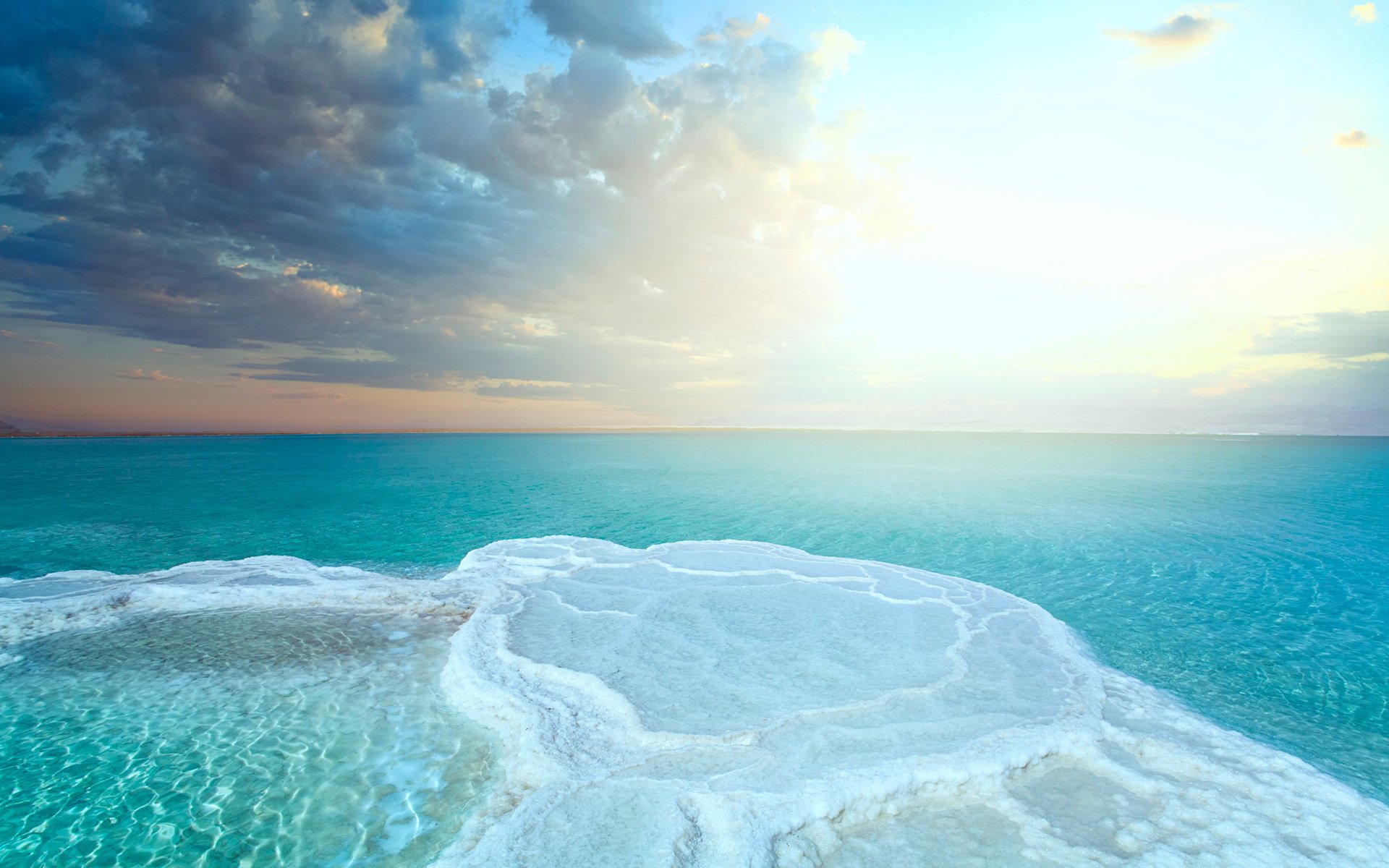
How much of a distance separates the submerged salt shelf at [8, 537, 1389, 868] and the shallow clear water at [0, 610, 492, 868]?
0.11 metres

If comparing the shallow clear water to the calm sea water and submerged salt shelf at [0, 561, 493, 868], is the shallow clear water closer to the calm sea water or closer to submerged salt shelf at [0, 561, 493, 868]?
submerged salt shelf at [0, 561, 493, 868]

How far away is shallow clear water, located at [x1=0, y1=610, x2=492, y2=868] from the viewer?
562 centimetres

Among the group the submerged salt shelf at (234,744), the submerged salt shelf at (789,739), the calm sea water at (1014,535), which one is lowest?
the calm sea water at (1014,535)

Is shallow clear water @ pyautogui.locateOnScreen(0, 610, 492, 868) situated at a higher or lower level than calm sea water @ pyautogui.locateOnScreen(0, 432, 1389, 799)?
higher

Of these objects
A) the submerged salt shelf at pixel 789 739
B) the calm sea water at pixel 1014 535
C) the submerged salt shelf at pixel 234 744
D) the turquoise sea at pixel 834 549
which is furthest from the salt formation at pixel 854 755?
the calm sea water at pixel 1014 535

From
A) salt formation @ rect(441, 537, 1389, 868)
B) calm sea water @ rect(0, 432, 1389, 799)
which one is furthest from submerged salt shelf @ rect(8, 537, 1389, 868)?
calm sea water @ rect(0, 432, 1389, 799)

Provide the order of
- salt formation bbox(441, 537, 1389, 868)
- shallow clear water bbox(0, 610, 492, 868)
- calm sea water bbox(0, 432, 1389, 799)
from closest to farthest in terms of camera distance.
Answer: salt formation bbox(441, 537, 1389, 868) → shallow clear water bbox(0, 610, 492, 868) → calm sea water bbox(0, 432, 1389, 799)

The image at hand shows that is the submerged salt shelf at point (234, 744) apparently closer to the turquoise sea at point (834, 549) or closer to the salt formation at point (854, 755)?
the turquoise sea at point (834, 549)

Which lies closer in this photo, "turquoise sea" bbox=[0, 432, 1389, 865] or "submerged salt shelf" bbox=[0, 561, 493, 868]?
"submerged salt shelf" bbox=[0, 561, 493, 868]

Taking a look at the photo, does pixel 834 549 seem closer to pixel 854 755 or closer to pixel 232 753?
Result: pixel 854 755

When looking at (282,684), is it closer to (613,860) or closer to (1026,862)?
(613,860)

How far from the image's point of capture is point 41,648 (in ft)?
33.9

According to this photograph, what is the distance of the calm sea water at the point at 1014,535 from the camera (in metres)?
10.6

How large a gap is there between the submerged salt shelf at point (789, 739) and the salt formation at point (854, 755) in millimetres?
31
